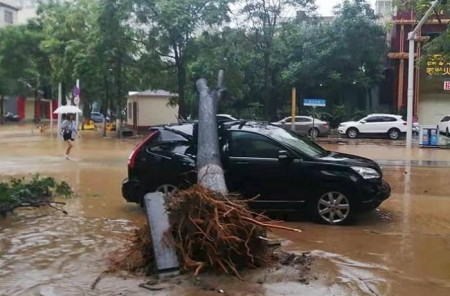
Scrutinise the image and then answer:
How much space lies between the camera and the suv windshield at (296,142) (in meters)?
8.81

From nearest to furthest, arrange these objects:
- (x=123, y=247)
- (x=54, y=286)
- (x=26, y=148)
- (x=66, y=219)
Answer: (x=54, y=286) → (x=123, y=247) → (x=66, y=219) → (x=26, y=148)

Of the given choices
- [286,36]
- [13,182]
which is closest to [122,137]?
[286,36]

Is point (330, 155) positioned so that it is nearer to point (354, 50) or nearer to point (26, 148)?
point (26, 148)

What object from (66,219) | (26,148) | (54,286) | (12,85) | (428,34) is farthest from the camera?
(12,85)

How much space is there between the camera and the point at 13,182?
9.40 m

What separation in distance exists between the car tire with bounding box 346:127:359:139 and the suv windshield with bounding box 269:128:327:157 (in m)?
25.0

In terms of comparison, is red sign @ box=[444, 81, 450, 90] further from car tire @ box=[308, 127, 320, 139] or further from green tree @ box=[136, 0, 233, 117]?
green tree @ box=[136, 0, 233, 117]

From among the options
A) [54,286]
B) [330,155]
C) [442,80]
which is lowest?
[54,286]

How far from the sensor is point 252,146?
29.0ft

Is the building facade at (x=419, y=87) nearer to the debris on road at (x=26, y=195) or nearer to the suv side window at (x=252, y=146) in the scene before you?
the suv side window at (x=252, y=146)

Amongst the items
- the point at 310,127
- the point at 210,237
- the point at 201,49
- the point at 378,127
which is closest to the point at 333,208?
the point at 210,237

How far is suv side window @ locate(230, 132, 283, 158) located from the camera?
8741 mm

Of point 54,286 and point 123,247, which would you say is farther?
point 123,247

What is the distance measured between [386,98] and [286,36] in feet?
29.0
